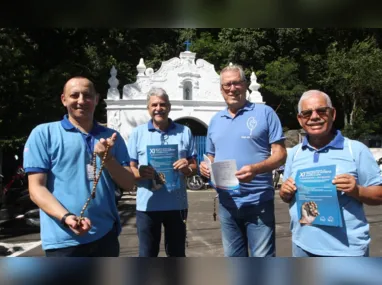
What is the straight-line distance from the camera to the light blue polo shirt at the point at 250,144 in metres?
2.42

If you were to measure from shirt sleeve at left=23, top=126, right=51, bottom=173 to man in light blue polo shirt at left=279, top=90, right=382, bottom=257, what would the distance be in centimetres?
107

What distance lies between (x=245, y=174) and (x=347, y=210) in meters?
0.60

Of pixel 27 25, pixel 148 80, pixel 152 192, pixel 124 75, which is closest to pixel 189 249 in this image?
pixel 152 192

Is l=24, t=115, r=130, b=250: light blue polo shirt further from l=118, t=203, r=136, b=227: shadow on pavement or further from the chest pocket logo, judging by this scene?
l=118, t=203, r=136, b=227: shadow on pavement

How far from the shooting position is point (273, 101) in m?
17.6

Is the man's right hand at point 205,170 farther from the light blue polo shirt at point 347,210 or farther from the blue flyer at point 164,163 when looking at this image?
the light blue polo shirt at point 347,210

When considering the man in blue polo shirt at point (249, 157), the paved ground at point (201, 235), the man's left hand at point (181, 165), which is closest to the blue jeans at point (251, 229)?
the man in blue polo shirt at point (249, 157)

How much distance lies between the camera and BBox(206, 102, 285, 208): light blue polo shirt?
242cm

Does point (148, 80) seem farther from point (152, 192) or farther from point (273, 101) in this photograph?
point (152, 192)

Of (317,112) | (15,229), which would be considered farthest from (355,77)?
(317,112)

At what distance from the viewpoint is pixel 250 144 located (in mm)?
2416

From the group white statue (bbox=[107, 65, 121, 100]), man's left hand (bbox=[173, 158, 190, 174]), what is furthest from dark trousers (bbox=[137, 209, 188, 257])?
white statue (bbox=[107, 65, 121, 100])

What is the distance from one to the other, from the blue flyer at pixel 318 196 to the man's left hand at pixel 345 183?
2 cm

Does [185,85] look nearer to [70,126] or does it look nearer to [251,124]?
[251,124]
